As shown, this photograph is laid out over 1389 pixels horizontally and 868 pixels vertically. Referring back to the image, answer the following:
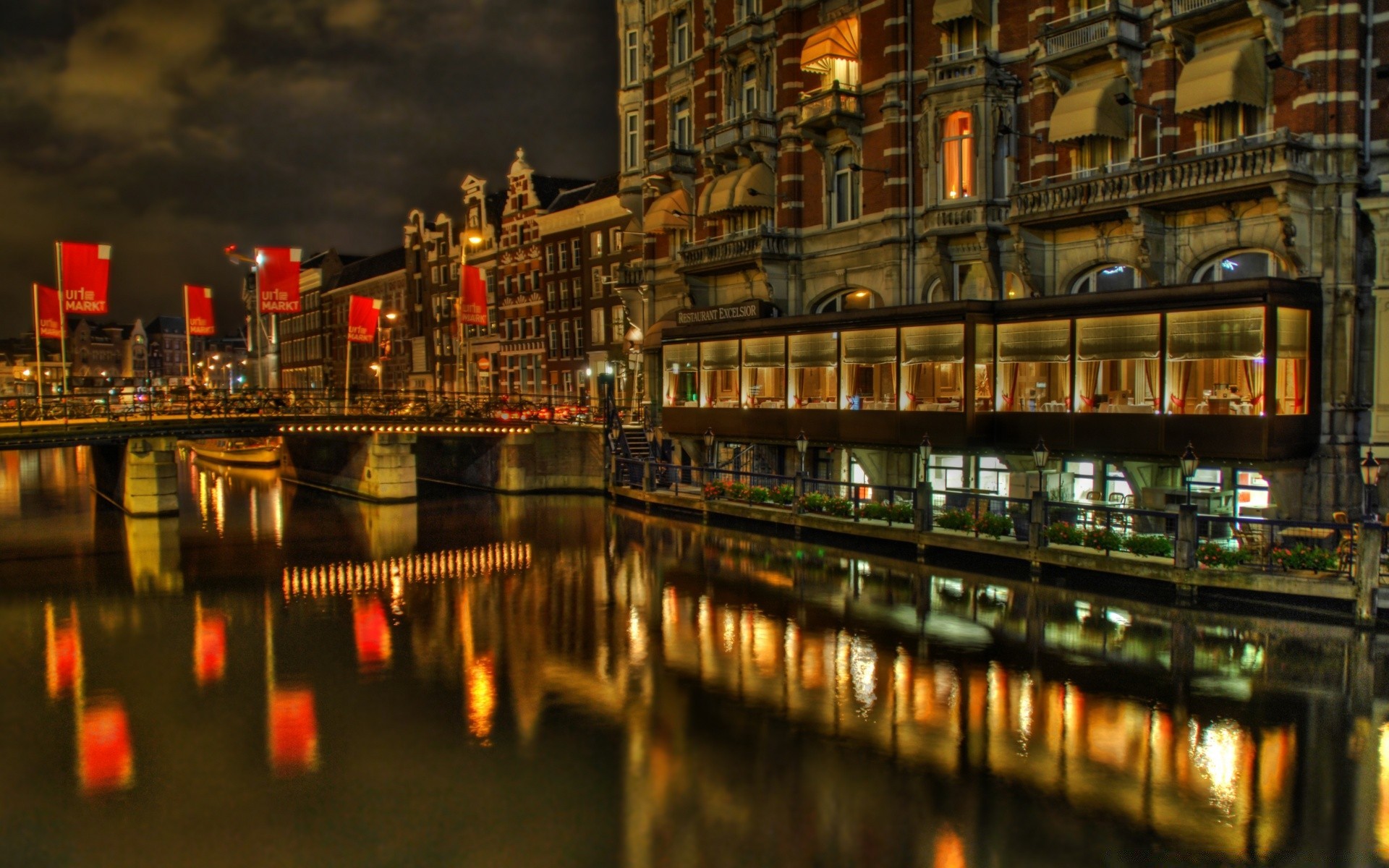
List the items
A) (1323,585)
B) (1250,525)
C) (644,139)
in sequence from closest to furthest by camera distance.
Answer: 1. (1323,585)
2. (1250,525)
3. (644,139)

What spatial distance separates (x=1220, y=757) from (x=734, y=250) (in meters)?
29.1

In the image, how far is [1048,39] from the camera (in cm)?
2822

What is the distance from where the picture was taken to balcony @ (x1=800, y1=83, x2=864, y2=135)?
34656mm

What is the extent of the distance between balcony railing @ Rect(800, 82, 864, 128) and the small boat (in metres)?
42.3

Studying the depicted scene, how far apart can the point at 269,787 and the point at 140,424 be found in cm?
3075

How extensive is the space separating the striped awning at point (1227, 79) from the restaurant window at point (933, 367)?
781 centimetres

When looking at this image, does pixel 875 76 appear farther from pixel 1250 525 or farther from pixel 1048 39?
pixel 1250 525

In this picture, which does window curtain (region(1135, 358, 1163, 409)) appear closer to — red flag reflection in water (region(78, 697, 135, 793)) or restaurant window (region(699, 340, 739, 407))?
restaurant window (region(699, 340, 739, 407))

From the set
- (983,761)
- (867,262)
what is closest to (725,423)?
(867,262)

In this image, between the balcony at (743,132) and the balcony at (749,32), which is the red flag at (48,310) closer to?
the balcony at (743,132)

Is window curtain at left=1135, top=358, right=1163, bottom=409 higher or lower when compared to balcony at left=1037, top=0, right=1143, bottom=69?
lower

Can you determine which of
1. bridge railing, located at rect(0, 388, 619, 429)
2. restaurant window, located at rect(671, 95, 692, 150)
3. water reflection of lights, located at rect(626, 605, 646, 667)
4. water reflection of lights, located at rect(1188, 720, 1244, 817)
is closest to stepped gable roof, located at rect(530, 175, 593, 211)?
bridge railing, located at rect(0, 388, 619, 429)

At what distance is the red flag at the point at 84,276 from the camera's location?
35.3m

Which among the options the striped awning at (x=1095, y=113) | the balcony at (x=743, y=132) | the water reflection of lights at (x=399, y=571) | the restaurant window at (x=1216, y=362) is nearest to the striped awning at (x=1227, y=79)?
the striped awning at (x=1095, y=113)
